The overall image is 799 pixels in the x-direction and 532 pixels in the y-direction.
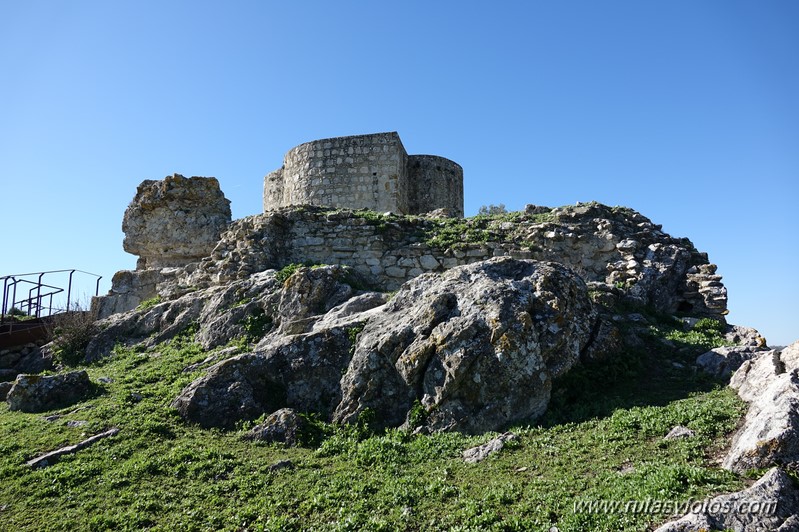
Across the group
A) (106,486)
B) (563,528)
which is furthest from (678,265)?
(106,486)

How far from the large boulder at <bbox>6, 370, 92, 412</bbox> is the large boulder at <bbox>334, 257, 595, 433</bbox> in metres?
4.81

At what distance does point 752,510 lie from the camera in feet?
15.1

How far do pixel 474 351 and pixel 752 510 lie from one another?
397 centimetres

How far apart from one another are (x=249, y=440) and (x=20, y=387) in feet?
15.4

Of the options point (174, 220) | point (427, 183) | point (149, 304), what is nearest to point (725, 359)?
point (427, 183)

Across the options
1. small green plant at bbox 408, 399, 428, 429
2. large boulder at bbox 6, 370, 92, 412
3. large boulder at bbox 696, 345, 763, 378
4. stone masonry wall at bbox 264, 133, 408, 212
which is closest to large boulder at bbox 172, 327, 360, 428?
small green plant at bbox 408, 399, 428, 429

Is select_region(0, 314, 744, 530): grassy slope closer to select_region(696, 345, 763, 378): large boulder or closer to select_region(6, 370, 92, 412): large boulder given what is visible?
select_region(696, 345, 763, 378): large boulder

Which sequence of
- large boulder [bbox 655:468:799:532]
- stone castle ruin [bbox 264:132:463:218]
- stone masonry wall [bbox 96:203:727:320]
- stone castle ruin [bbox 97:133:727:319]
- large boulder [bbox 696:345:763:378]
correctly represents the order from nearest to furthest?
large boulder [bbox 655:468:799:532]
large boulder [bbox 696:345:763:378]
stone masonry wall [bbox 96:203:727:320]
stone castle ruin [bbox 97:133:727:319]
stone castle ruin [bbox 264:132:463:218]

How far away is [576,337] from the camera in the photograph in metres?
8.73

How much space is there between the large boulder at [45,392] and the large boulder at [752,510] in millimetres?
9237

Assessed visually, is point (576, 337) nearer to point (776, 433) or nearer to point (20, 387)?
point (776, 433)

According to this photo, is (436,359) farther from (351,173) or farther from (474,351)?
(351,173)

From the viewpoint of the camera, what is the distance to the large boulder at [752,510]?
4.51 metres

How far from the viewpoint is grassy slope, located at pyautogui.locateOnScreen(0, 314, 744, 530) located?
5.49 metres
